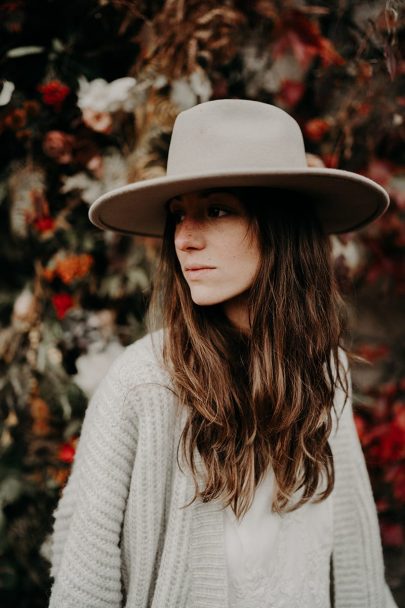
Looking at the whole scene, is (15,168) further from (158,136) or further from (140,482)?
(140,482)

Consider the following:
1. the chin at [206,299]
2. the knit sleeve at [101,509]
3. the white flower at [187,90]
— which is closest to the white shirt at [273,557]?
the knit sleeve at [101,509]

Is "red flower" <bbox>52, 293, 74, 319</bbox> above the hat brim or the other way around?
the other way around

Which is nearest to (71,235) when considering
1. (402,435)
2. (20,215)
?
(20,215)

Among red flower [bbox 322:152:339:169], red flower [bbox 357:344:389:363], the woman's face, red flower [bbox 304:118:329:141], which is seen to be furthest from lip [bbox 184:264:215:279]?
red flower [bbox 357:344:389:363]

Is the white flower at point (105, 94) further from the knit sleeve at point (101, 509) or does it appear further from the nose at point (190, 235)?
the knit sleeve at point (101, 509)

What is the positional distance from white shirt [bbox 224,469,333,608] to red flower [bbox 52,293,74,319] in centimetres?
81

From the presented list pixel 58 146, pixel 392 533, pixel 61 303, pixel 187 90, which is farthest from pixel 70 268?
pixel 392 533

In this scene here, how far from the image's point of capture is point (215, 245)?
3.49 feet

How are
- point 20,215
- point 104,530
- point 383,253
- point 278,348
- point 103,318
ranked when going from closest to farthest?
point 104,530 < point 278,348 < point 20,215 < point 103,318 < point 383,253

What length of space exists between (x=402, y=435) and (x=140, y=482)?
1097 mm

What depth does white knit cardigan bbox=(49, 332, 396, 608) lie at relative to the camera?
3.41 feet

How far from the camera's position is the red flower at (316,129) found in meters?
1.79

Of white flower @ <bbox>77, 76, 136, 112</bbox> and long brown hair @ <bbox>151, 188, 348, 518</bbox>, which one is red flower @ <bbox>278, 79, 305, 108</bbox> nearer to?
white flower @ <bbox>77, 76, 136, 112</bbox>

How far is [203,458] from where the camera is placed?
111cm
